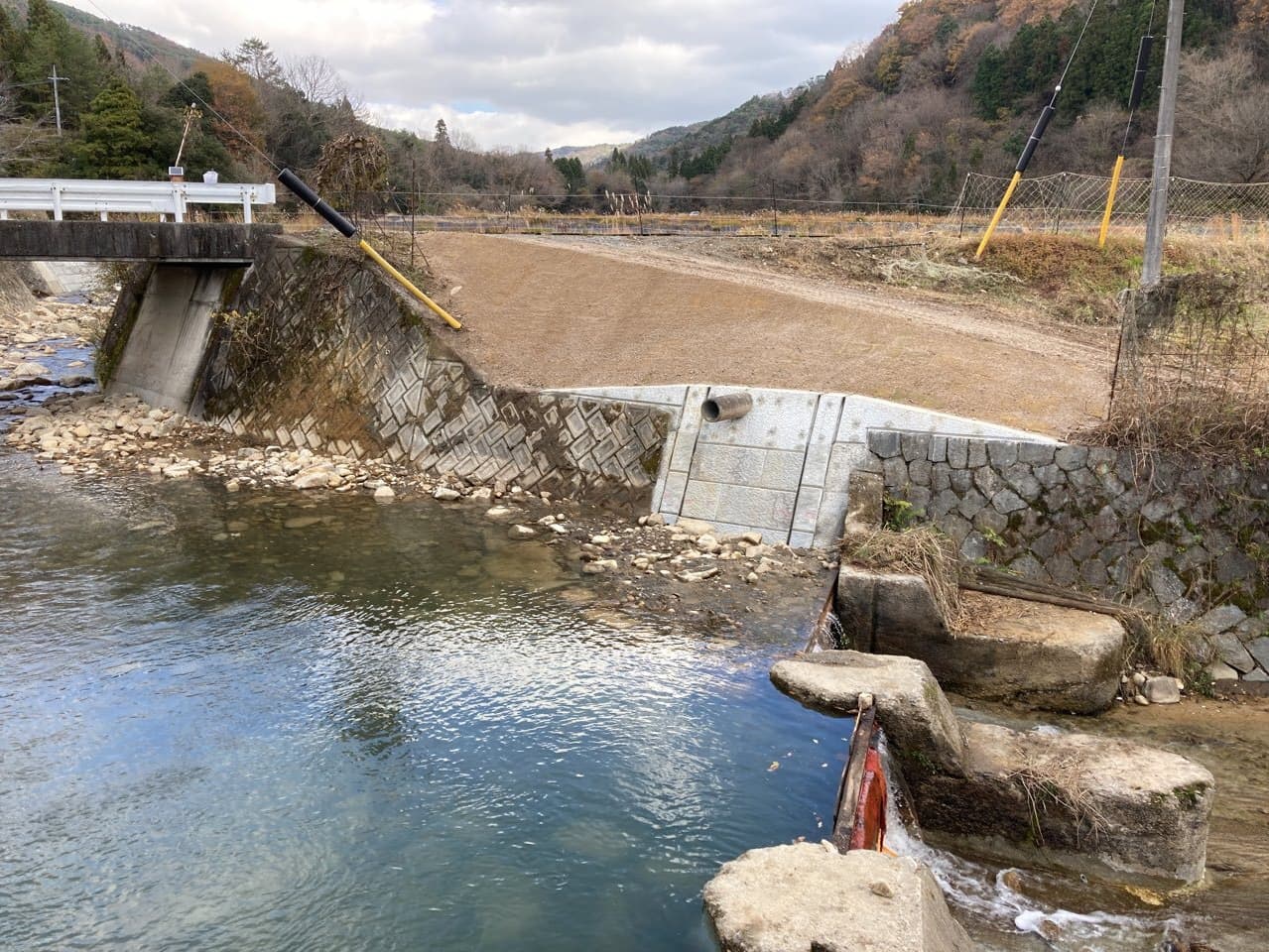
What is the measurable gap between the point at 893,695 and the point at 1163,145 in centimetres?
862

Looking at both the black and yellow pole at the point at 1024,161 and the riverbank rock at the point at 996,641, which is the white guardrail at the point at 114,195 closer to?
the riverbank rock at the point at 996,641

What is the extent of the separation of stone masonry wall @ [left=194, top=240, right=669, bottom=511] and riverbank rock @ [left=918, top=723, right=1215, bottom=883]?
5.81 meters

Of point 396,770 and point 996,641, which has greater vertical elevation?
point 996,641

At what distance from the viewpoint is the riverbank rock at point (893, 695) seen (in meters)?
6.24

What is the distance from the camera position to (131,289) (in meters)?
18.0

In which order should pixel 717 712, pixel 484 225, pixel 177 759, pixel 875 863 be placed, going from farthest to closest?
pixel 484 225
pixel 717 712
pixel 177 759
pixel 875 863

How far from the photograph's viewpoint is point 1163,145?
1140cm

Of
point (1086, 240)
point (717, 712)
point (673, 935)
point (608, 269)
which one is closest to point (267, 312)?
point (608, 269)

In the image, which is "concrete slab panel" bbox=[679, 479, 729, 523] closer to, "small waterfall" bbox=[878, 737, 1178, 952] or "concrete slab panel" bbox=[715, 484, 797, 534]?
"concrete slab panel" bbox=[715, 484, 797, 534]

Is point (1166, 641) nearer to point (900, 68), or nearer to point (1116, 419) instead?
point (1116, 419)

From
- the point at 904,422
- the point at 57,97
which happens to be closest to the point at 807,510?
the point at 904,422

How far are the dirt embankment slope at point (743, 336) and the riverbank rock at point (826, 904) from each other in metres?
6.49

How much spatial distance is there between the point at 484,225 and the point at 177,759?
18360 mm

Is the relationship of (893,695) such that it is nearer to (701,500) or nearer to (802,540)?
(802,540)
